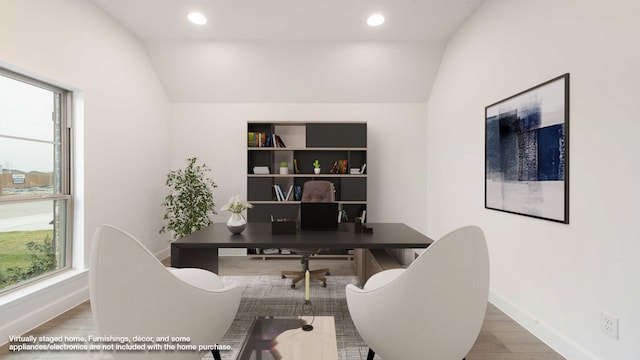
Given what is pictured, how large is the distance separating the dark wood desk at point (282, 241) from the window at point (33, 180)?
136 centimetres

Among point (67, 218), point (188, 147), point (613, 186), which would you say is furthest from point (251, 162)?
point (613, 186)

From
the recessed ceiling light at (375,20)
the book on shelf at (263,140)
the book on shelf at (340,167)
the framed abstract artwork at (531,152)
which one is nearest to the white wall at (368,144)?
the book on shelf at (263,140)

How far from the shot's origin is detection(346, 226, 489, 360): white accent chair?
139 centimetres

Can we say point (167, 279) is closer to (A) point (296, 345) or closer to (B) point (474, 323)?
(A) point (296, 345)

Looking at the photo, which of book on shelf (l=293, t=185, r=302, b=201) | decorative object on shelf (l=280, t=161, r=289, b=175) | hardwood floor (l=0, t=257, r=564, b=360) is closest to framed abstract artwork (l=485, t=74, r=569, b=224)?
hardwood floor (l=0, t=257, r=564, b=360)

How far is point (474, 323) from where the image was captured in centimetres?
146

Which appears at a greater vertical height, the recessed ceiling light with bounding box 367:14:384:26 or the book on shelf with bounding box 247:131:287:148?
the recessed ceiling light with bounding box 367:14:384:26

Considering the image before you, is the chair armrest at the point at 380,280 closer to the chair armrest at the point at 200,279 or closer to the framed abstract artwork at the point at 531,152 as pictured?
the chair armrest at the point at 200,279

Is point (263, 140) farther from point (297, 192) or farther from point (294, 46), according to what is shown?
point (294, 46)

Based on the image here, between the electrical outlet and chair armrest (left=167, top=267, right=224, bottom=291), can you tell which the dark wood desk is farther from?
the electrical outlet

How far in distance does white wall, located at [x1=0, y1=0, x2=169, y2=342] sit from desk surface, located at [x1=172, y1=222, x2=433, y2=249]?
1.35m

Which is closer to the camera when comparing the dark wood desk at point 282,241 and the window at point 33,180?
the dark wood desk at point 282,241

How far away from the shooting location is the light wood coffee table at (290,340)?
1328mm

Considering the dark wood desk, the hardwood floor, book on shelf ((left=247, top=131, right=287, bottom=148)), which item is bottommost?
the hardwood floor
